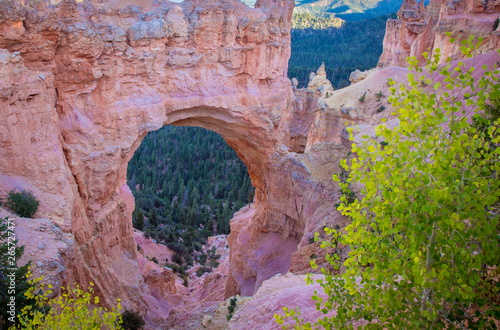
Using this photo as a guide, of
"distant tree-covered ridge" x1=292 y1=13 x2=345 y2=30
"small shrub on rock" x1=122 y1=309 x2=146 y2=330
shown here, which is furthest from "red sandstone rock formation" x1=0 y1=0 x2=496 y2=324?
"distant tree-covered ridge" x1=292 y1=13 x2=345 y2=30

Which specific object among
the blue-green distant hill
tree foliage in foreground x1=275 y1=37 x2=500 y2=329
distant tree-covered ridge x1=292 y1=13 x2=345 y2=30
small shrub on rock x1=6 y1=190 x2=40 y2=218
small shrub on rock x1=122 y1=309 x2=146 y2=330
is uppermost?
the blue-green distant hill

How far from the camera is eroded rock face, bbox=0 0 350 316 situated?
38.0 feet

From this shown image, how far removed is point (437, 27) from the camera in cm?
3167

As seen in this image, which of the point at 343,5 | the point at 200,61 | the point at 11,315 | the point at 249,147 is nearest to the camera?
the point at 11,315

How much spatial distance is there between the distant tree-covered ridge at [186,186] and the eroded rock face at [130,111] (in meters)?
8.95

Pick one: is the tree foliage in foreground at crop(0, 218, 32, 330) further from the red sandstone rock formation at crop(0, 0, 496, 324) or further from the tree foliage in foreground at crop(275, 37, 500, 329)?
the tree foliage in foreground at crop(275, 37, 500, 329)

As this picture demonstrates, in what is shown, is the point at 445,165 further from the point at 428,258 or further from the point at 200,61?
the point at 200,61

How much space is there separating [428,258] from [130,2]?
14.7 m

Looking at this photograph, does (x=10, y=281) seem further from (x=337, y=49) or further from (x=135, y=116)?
(x=337, y=49)

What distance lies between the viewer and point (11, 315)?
24.3 ft

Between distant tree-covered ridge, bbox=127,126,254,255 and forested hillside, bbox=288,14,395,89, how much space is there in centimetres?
2554

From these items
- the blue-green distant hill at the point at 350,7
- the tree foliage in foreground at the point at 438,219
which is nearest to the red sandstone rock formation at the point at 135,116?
the tree foliage in foreground at the point at 438,219

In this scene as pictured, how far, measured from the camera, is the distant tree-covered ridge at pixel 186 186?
33.8 metres

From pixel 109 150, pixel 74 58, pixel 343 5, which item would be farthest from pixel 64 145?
pixel 343 5
